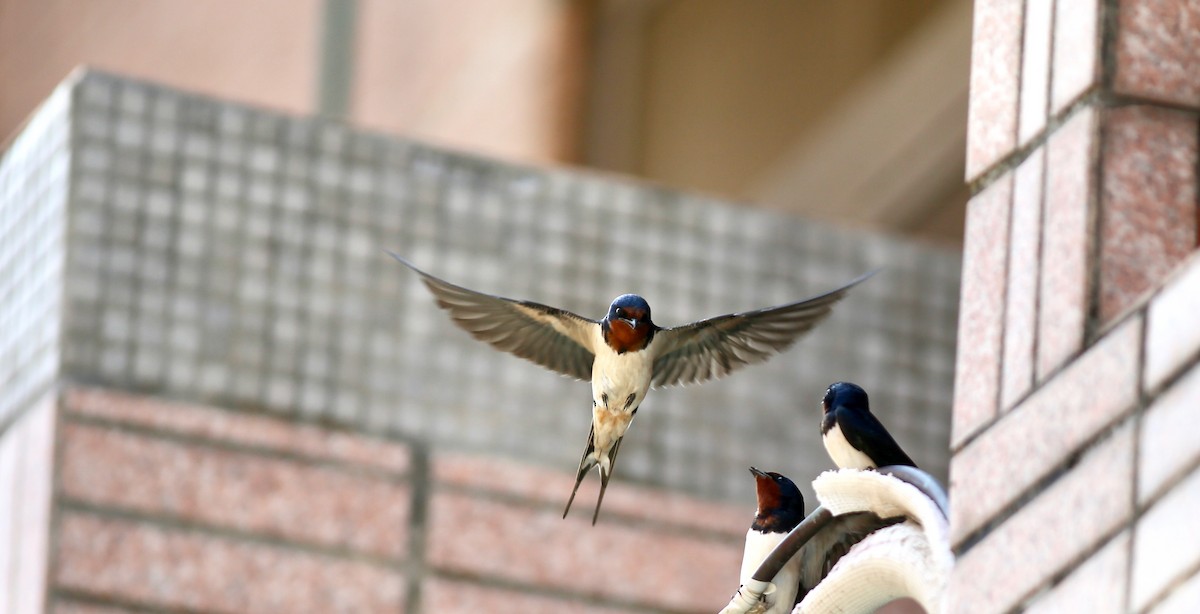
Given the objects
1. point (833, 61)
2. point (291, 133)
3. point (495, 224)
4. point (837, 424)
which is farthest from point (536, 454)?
point (833, 61)

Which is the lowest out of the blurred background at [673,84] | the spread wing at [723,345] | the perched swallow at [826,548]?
the perched swallow at [826,548]

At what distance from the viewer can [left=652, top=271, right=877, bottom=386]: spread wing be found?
5055 millimetres

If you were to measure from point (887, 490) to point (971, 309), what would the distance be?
1.18ft

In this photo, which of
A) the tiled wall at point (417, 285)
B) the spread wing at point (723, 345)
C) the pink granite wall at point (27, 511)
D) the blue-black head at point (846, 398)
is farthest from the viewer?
the tiled wall at point (417, 285)

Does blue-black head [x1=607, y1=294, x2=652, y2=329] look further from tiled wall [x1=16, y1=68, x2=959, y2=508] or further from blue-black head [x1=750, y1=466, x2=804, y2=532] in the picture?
tiled wall [x1=16, y1=68, x2=959, y2=508]

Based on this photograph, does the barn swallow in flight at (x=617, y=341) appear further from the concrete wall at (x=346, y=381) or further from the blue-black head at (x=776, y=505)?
the concrete wall at (x=346, y=381)

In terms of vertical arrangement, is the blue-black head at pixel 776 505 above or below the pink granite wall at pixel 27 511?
below

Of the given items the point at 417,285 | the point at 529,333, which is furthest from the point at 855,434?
the point at 417,285

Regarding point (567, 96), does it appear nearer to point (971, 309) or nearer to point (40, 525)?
point (40, 525)

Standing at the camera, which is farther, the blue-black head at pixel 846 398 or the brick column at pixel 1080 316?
the blue-black head at pixel 846 398

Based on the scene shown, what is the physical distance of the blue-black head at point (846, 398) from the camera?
4.35m

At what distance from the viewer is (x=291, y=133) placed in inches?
324

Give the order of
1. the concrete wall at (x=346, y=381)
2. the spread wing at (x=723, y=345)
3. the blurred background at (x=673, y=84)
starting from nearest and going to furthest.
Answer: the spread wing at (x=723, y=345) < the concrete wall at (x=346, y=381) < the blurred background at (x=673, y=84)

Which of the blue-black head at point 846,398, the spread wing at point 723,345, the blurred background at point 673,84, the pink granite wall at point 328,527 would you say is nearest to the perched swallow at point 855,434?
the blue-black head at point 846,398
